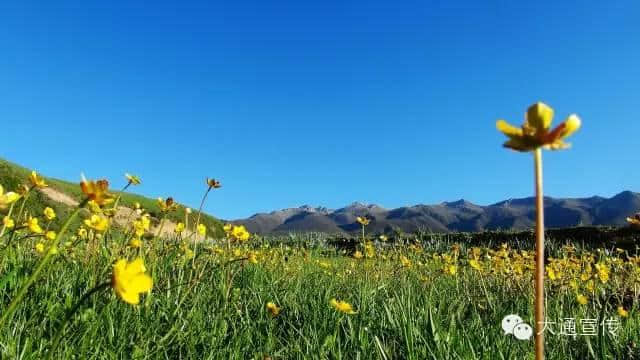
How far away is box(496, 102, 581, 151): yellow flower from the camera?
0.77 metres

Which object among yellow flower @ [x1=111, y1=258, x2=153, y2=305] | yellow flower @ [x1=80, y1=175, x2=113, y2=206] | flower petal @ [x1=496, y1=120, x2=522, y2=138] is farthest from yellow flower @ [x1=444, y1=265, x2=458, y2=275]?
flower petal @ [x1=496, y1=120, x2=522, y2=138]

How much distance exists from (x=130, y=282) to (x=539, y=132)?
2.56 feet

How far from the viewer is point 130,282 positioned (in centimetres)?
106

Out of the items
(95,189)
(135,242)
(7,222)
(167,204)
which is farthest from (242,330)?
(95,189)

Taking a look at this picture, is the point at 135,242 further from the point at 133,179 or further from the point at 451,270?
the point at 451,270


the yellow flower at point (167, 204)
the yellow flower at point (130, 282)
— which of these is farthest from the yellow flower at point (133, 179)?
the yellow flower at point (130, 282)

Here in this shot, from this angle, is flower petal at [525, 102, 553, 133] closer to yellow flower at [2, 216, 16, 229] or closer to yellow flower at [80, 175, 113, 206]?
yellow flower at [80, 175, 113, 206]

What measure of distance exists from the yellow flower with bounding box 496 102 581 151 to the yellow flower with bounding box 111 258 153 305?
707 millimetres

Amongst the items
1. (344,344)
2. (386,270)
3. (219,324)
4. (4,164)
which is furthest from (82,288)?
(4,164)

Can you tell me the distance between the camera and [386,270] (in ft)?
19.1

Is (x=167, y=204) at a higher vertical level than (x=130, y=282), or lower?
higher

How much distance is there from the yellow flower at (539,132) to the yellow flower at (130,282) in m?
0.71

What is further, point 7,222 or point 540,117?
point 7,222

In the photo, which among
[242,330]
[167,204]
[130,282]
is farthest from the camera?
[167,204]
